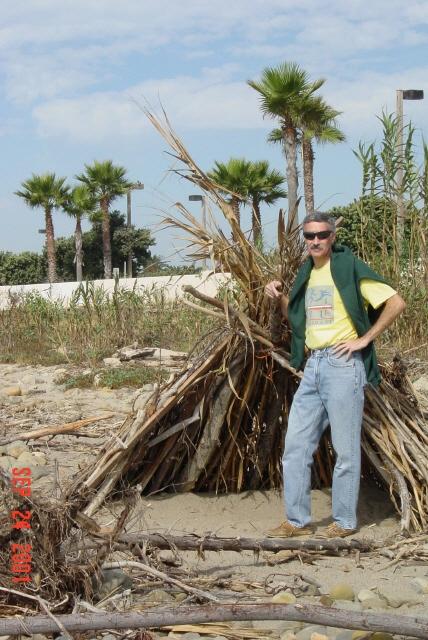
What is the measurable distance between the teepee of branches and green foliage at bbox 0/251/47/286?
33272 millimetres

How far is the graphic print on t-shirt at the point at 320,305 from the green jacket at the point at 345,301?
0.13 feet

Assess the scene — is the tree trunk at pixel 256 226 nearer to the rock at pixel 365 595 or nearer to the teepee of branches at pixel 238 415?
the teepee of branches at pixel 238 415

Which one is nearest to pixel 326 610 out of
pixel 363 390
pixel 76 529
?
pixel 76 529

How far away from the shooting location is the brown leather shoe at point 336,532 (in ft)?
14.4

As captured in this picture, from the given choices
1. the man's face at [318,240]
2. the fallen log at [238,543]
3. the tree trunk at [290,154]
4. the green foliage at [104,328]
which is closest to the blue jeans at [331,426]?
the fallen log at [238,543]

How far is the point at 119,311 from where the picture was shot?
421 inches

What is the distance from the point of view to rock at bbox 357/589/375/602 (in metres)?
3.52

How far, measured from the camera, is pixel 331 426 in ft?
14.4

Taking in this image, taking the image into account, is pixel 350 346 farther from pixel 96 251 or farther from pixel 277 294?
pixel 96 251

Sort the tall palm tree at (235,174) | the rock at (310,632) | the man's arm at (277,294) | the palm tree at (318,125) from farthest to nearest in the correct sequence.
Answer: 1. the tall palm tree at (235,174)
2. the palm tree at (318,125)
3. the man's arm at (277,294)
4. the rock at (310,632)

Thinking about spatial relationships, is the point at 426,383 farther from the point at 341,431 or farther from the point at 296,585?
the point at 296,585

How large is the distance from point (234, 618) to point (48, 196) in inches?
1267

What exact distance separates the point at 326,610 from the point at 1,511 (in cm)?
125

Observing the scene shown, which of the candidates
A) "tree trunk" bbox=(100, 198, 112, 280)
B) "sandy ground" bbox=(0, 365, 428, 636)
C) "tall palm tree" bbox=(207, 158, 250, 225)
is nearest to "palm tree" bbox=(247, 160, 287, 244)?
"tall palm tree" bbox=(207, 158, 250, 225)
